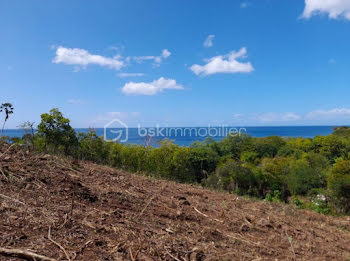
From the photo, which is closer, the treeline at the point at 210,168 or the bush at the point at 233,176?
the treeline at the point at 210,168

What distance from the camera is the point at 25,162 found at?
4469 millimetres

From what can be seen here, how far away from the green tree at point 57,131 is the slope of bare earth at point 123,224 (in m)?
9.19

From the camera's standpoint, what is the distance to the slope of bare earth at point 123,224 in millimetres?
2562

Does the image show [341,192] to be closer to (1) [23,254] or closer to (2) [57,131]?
(2) [57,131]

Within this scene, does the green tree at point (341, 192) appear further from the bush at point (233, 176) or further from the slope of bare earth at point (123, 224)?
the slope of bare earth at point (123, 224)

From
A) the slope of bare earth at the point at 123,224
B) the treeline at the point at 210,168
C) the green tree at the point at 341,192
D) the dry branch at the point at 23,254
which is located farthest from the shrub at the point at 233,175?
the dry branch at the point at 23,254

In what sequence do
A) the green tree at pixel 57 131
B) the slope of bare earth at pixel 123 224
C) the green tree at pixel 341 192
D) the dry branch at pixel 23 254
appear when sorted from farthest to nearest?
the green tree at pixel 341 192 → the green tree at pixel 57 131 → the slope of bare earth at pixel 123 224 → the dry branch at pixel 23 254

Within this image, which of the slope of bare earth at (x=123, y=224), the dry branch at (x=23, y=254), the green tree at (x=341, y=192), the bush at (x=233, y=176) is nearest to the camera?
the dry branch at (x=23, y=254)

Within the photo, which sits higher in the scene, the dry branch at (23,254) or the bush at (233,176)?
the dry branch at (23,254)


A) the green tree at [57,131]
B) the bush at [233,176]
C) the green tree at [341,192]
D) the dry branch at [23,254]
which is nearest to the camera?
the dry branch at [23,254]

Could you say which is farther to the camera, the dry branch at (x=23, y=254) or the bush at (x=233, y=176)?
the bush at (x=233, y=176)

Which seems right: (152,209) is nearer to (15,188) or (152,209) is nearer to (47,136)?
(15,188)

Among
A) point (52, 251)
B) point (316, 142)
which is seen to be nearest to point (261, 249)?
point (52, 251)

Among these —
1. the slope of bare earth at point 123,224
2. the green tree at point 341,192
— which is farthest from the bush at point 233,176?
the slope of bare earth at point 123,224
